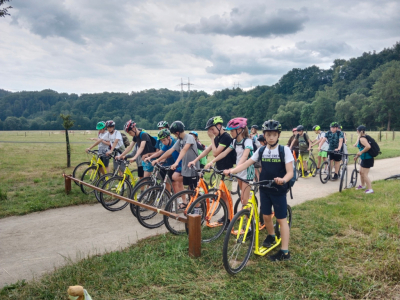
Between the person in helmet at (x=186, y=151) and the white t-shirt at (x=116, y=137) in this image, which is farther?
the white t-shirt at (x=116, y=137)

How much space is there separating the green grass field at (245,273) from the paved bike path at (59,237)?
40 centimetres

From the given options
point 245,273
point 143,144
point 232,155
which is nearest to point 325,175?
point 232,155

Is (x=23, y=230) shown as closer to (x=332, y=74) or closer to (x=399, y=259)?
(x=399, y=259)

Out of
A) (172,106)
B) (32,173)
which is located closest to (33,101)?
(172,106)

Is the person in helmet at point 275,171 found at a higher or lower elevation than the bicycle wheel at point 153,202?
higher

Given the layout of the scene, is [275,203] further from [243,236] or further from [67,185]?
[67,185]

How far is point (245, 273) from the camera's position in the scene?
410 centimetres

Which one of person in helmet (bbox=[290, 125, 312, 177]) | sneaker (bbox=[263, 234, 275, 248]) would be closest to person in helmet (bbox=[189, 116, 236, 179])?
sneaker (bbox=[263, 234, 275, 248])

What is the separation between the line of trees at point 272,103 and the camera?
7291 cm

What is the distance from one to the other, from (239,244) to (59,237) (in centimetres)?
340

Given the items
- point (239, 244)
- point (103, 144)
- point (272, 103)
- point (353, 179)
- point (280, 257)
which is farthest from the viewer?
point (272, 103)

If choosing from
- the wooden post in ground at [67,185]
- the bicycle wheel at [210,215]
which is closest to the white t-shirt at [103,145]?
the wooden post in ground at [67,185]

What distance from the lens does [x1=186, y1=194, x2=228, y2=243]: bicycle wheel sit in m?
5.17

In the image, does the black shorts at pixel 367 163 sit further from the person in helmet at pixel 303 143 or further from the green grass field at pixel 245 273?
the person in helmet at pixel 303 143
